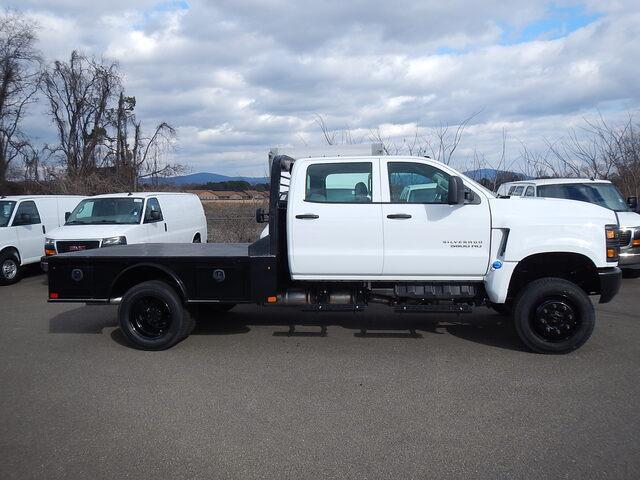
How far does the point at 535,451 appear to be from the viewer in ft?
12.5

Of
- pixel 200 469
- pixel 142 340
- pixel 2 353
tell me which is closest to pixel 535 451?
pixel 200 469

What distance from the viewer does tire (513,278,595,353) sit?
5898mm

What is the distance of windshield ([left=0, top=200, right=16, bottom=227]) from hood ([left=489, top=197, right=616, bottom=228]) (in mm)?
10686

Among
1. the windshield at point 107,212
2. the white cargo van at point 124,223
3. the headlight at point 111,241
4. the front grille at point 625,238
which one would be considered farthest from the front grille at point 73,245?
the front grille at point 625,238

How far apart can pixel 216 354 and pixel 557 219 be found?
4.10 meters

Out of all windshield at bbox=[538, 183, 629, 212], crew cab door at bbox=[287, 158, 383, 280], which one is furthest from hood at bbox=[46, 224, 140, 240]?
windshield at bbox=[538, 183, 629, 212]

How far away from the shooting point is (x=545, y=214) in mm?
5930

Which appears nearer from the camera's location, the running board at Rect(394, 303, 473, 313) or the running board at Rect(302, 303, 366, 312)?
the running board at Rect(394, 303, 473, 313)

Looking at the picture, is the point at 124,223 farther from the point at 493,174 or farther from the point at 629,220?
the point at 493,174

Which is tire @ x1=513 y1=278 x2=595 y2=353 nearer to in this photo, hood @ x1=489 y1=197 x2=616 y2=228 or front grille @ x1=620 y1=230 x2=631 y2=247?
hood @ x1=489 y1=197 x2=616 y2=228

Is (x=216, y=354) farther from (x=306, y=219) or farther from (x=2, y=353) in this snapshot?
(x=2, y=353)

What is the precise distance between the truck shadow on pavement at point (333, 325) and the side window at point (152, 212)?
10.8ft

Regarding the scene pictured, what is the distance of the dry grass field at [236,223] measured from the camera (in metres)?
17.2

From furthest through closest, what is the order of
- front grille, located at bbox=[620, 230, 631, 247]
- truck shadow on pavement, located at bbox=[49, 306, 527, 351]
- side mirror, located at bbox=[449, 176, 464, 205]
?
1. front grille, located at bbox=[620, 230, 631, 247]
2. truck shadow on pavement, located at bbox=[49, 306, 527, 351]
3. side mirror, located at bbox=[449, 176, 464, 205]
